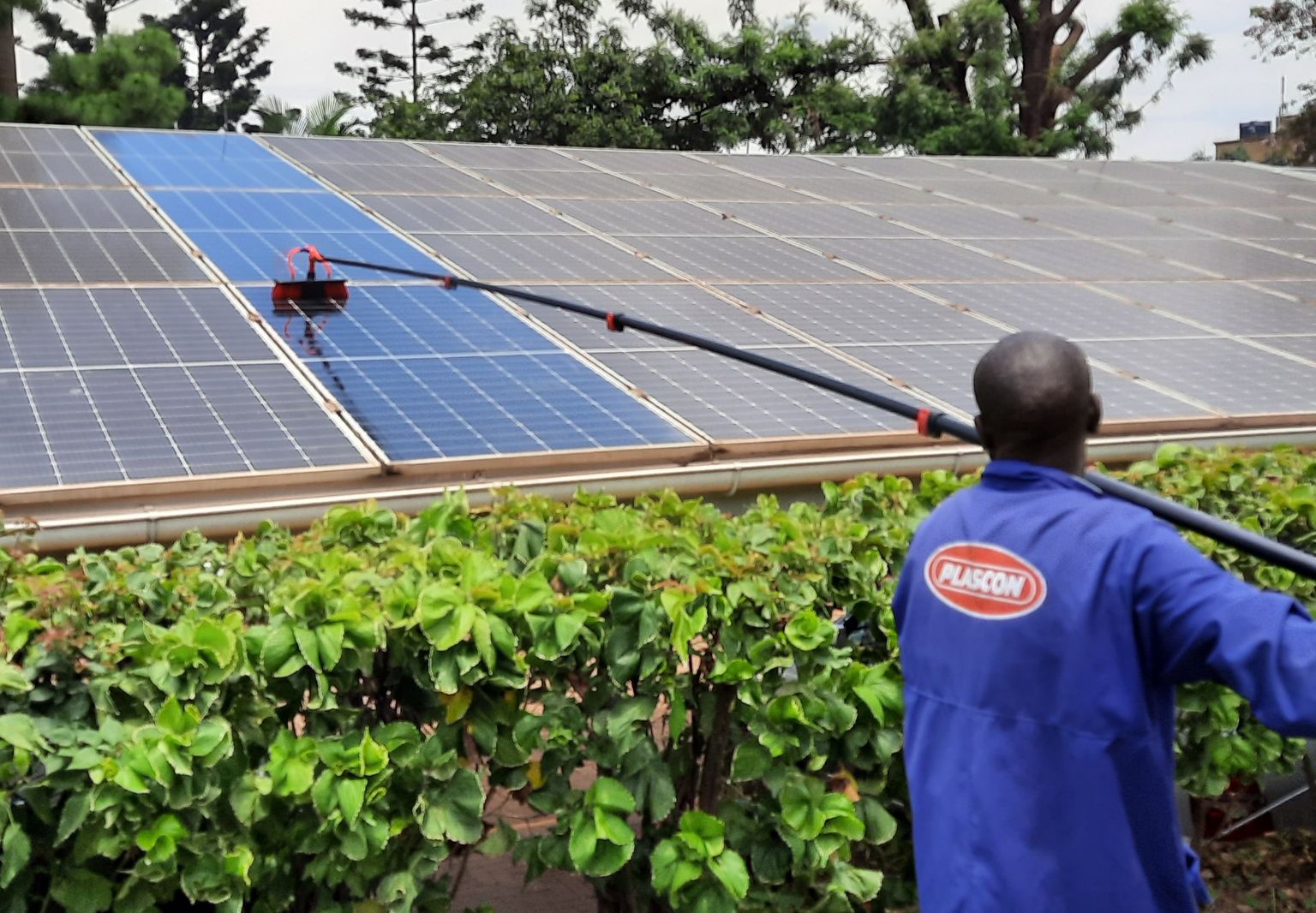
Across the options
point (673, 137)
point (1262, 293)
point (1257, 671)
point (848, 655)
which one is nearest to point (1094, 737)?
point (1257, 671)

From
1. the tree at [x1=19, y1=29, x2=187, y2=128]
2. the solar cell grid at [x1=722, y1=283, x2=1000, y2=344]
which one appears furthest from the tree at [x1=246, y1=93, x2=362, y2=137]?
the solar cell grid at [x1=722, y1=283, x2=1000, y2=344]

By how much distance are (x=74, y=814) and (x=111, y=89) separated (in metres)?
28.3

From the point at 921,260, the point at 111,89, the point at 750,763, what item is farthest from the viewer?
the point at 111,89

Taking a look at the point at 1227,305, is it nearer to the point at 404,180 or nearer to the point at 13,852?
the point at 404,180

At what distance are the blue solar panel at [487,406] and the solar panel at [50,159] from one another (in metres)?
4.11

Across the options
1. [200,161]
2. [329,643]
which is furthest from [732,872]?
[200,161]

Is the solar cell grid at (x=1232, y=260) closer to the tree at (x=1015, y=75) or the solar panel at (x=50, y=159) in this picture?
the solar panel at (x=50, y=159)

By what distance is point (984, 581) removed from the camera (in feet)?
9.05

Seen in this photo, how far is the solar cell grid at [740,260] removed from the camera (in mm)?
10359

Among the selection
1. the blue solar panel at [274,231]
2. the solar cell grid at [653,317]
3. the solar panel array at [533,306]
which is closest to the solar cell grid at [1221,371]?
the solar panel array at [533,306]

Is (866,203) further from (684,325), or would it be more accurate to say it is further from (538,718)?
(538,718)

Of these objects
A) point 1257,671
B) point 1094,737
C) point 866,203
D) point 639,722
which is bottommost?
point 639,722

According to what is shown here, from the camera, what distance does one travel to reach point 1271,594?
245cm

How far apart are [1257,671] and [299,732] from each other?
2.61 meters
